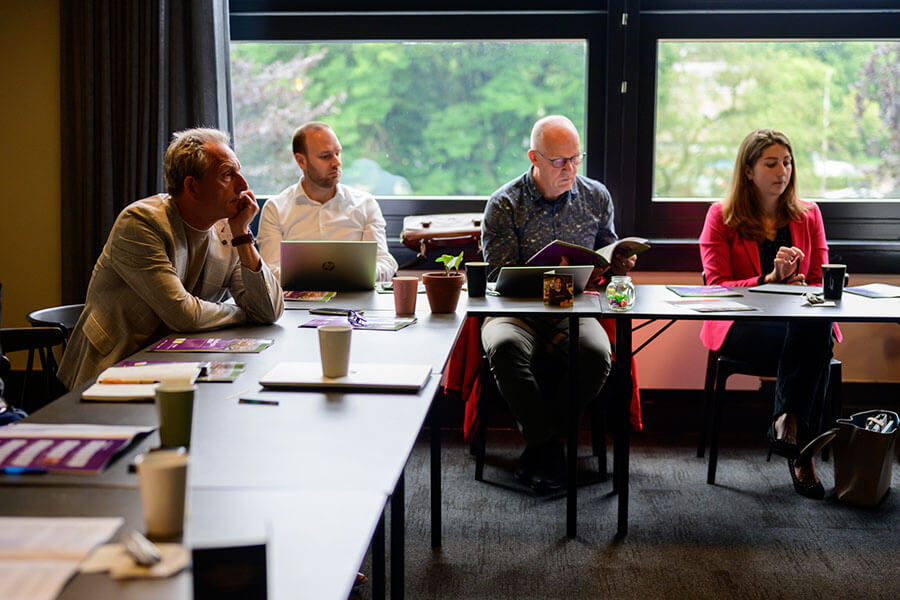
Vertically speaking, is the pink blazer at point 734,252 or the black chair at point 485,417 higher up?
the pink blazer at point 734,252

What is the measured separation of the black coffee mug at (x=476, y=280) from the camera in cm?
282

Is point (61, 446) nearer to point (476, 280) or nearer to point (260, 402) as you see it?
point (260, 402)

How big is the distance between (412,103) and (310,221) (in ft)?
2.56

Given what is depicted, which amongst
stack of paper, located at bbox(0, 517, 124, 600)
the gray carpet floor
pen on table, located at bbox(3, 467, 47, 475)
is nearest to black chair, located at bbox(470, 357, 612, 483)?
the gray carpet floor

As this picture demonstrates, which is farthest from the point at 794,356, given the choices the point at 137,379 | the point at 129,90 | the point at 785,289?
the point at 129,90

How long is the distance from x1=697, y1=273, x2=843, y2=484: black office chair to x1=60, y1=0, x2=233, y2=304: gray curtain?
2249 mm

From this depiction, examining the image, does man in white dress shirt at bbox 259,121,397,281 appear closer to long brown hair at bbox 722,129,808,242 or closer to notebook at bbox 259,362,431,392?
long brown hair at bbox 722,129,808,242

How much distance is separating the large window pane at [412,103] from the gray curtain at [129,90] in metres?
0.29

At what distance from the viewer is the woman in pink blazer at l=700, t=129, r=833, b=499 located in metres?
3.05

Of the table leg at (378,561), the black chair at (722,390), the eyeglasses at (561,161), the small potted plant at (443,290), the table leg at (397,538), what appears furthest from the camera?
the eyeglasses at (561,161)

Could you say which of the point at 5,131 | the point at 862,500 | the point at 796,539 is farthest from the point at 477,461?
the point at 5,131

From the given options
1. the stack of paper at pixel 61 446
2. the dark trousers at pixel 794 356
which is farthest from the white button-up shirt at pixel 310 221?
the stack of paper at pixel 61 446

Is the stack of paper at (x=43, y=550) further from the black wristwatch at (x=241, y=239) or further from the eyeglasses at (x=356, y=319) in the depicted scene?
the black wristwatch at (x=241, y=239)

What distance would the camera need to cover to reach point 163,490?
0.92 m
